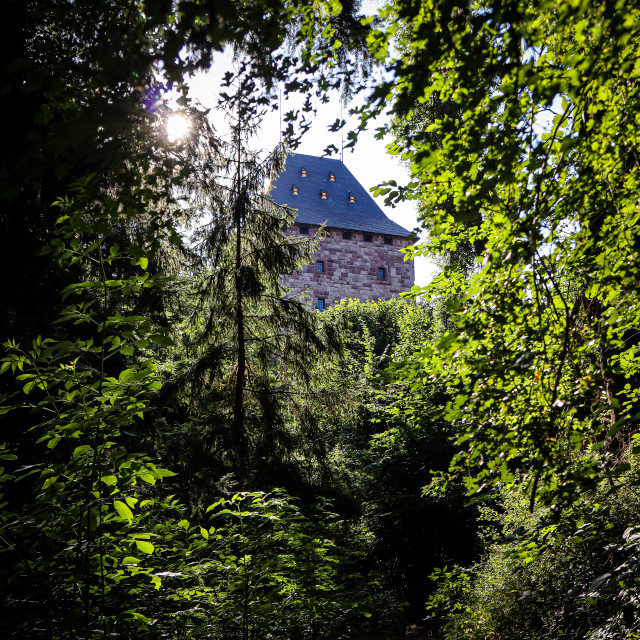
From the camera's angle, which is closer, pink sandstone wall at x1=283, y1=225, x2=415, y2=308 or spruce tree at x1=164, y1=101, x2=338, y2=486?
spruce tree at x1=164, y1=101, x2=338, y2=486

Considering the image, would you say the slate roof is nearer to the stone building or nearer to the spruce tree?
the stone building

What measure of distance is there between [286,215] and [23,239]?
4525 mm

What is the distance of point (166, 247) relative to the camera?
24.6ft

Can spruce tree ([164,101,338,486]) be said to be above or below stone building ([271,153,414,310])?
below

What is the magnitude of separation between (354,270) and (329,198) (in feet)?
15.7

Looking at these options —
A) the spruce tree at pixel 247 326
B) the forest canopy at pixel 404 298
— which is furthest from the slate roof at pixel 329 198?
the forest canopy at pixel 404 298

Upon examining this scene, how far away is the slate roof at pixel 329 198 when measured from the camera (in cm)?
2767

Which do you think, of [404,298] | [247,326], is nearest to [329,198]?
[247,326]

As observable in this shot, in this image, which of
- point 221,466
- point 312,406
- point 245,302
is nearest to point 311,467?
point 312,406

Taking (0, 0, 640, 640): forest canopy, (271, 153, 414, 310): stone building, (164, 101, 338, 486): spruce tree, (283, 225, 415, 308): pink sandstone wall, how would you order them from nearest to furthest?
(0, 0, 640, 640): forest canopy
(164, 101, 338, 486): spruce tree
(283, 225, 415, 308): pink sandstone wall
(271, 153, 414, 310): stone building

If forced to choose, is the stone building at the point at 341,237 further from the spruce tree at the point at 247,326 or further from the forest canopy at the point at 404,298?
the forest canopy at the point at 404,298

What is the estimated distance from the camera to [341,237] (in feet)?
90.2

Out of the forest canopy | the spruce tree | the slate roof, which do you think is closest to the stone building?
the slate roof

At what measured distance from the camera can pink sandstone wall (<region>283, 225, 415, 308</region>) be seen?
26.3m
